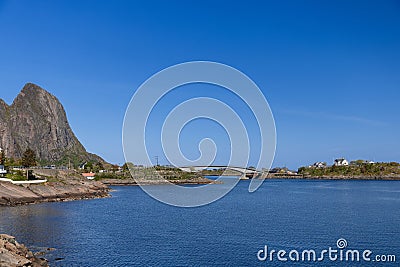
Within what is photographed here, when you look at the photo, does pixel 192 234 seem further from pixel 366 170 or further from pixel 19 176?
pixel 366 170

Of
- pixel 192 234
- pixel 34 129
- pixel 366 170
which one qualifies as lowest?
pixel 192 234

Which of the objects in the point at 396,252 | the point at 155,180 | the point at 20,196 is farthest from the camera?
the point at 155,180

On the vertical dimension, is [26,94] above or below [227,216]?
above

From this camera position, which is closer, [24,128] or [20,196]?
[20,196]

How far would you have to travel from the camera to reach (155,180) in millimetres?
124000

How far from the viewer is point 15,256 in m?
19.7

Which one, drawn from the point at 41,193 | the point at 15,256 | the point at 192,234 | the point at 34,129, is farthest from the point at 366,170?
the point at 15,256

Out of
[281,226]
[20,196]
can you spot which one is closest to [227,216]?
[281,226]

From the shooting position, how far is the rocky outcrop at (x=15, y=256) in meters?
18.7

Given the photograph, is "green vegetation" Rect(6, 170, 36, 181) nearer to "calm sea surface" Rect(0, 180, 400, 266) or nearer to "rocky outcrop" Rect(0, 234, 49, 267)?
"calm sea surface" Rect(0, 180, 400, 266)

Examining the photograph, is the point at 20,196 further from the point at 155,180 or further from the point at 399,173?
the point at 399,173

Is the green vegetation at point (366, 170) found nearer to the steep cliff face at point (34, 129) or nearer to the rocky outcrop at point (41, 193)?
the steep cliff face at point (34, 129)

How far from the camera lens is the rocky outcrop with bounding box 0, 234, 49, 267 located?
735 inches

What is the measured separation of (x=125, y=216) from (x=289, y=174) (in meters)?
165
